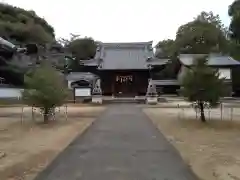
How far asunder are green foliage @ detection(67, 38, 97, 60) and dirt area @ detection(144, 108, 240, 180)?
192ft

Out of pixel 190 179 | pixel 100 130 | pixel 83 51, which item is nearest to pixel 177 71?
pixel 83 51

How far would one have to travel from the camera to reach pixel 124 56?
186 feet

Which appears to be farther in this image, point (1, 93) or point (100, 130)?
point (1, 93)

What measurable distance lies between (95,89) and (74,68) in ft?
84.1

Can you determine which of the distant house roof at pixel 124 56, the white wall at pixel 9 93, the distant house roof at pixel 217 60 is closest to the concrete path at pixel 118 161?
the white wall at pixel 9 93

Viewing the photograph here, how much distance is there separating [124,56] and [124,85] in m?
5.18

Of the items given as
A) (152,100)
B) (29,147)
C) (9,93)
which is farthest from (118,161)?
(9,93)

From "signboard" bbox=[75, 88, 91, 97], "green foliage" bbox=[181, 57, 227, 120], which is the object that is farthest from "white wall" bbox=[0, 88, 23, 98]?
"green foliage" bbox=[181, 57, 227, 120]

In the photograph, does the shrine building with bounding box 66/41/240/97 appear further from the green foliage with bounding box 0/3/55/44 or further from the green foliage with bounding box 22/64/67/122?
the green foliage with bounding box 22/64/67/122

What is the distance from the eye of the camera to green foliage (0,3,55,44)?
57.0 m

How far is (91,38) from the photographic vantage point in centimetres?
8100

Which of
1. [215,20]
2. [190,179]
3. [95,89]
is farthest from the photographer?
[215,20]

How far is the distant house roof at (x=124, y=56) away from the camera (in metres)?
52.4

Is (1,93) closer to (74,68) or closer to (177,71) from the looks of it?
(74,68)
